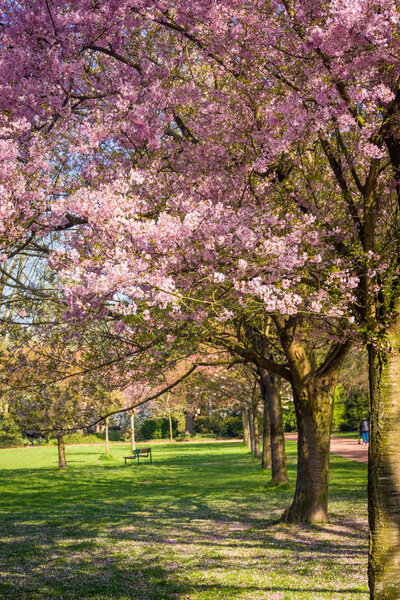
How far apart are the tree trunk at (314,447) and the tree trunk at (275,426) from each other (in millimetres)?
7013

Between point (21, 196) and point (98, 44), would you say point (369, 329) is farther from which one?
point (98, 44)

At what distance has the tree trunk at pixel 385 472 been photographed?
6.77 meters

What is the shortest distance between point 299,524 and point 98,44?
406 inches

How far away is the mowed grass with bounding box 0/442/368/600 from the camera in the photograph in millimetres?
8336

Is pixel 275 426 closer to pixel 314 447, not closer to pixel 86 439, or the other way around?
pixel 314 447

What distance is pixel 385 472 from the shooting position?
6.92m

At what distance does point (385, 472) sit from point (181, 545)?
624 cm

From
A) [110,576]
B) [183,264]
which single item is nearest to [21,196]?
[183,264]

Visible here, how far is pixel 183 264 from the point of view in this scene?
7.17 metres

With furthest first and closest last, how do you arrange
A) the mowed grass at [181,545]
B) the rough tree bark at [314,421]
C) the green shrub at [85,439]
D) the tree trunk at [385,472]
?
the green shrub at [85,439] → the rough tree bark at [314,421] → the mowed grass at [181,545] → the tree trunk at [385,472]

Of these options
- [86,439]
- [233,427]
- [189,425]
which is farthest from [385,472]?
[189,425]

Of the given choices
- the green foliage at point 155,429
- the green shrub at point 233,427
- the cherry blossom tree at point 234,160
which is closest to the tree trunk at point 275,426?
the cherry blossom tree at point 234,160

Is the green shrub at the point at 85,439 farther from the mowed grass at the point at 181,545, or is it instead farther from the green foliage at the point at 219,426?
the mowed grass at the point at 181,545

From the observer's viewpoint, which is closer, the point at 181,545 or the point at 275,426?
the point at 181,545
